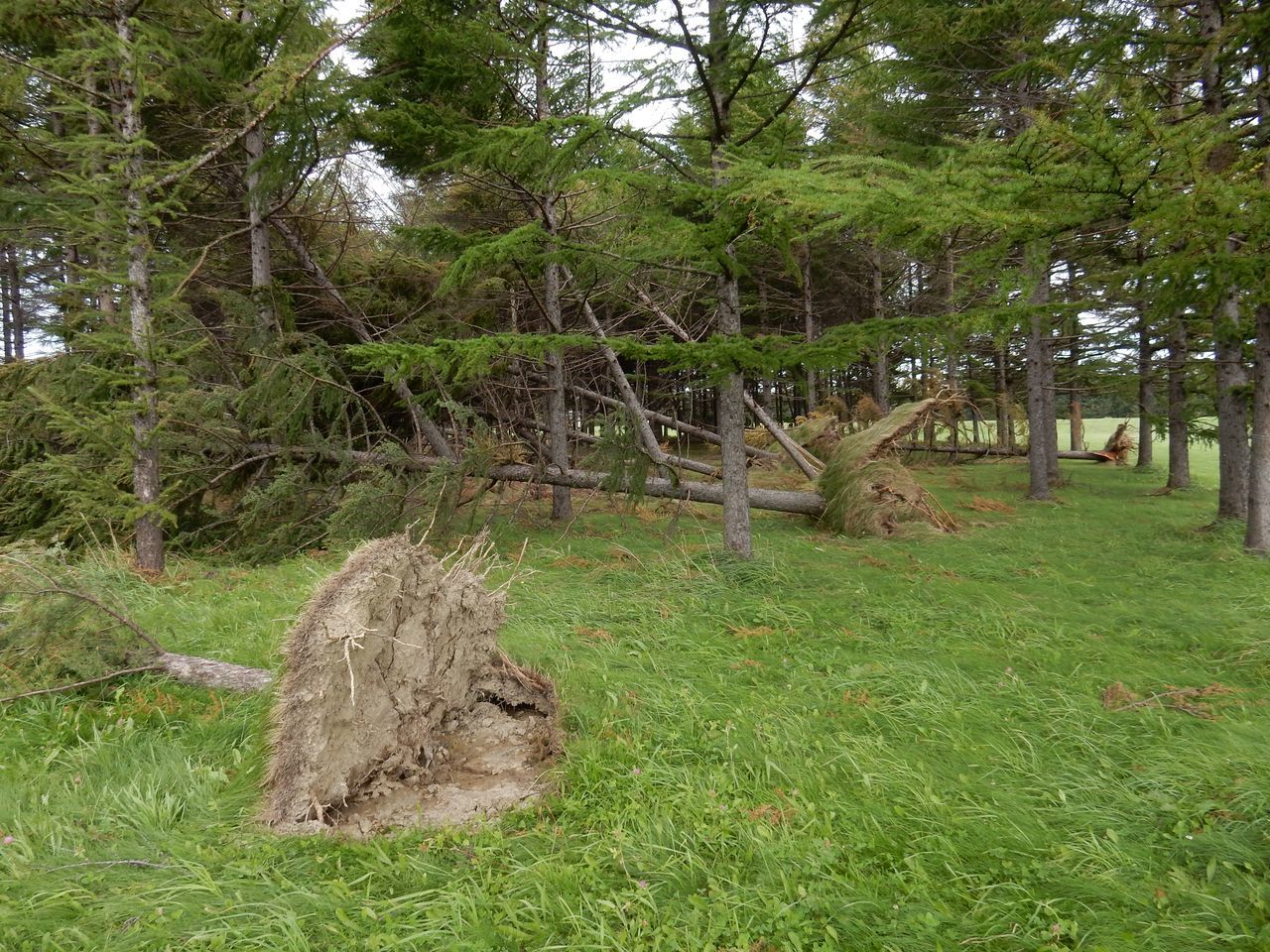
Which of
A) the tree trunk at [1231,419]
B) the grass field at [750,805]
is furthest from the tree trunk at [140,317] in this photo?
the tree trunk at [1231,419]

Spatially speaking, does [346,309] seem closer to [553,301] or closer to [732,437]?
[553,301]

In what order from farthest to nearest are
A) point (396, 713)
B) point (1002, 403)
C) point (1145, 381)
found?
point (1002, 403) < point (1145, 381) < point (396, 713)

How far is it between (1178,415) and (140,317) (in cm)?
1783

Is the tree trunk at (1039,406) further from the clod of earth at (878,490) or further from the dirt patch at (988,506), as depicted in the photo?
the clod of earth at (878,490)

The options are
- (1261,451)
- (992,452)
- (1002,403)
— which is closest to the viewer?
(1261,451)

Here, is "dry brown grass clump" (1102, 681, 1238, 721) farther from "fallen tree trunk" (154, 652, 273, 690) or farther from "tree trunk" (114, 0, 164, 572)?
"tree trunk" (114, 0, 164, 572)

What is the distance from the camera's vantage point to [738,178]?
18.6 ft

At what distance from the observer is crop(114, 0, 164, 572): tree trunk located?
668 cm

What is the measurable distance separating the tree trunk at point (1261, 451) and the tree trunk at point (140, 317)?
12.6 m

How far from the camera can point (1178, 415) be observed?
13398mm

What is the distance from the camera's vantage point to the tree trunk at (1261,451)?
7664 millimetres

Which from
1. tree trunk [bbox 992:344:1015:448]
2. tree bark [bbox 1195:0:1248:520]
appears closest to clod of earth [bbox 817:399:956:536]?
tree bark [bbox 1195:0:1248:520]

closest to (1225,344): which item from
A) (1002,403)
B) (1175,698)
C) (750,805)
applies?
(1175,698)

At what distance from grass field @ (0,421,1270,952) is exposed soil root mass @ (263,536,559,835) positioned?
0.25m
